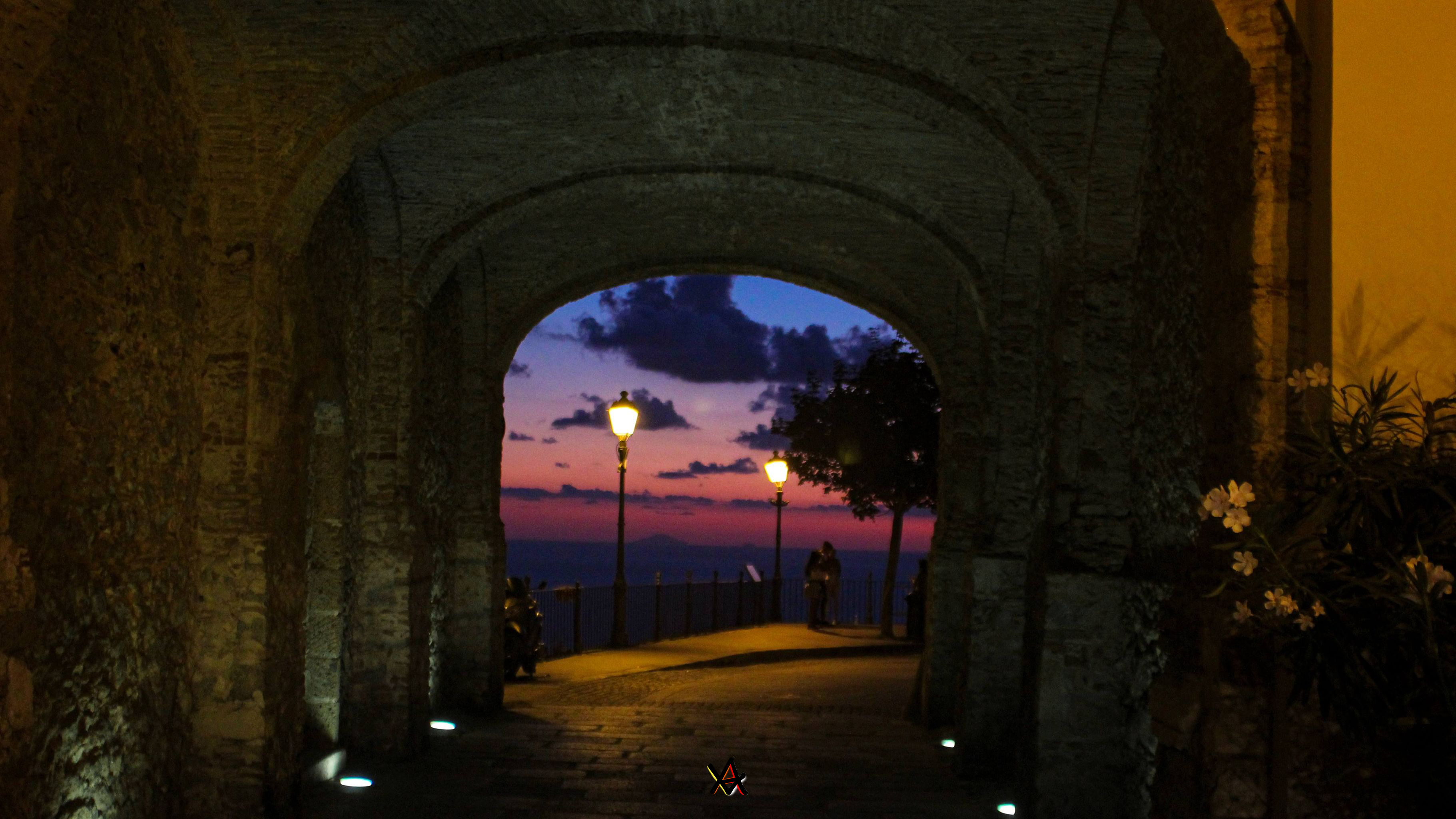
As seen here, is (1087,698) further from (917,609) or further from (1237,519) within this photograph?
(917,609)

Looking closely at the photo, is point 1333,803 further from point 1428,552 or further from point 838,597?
point 838,597

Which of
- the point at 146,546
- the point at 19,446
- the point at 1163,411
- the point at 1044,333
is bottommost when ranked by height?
the point at 146,546

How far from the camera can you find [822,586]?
21.6 metres

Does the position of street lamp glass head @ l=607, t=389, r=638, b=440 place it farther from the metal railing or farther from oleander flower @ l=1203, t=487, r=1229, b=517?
oleander flower @ l=1203, t=487, r=1229, b=517

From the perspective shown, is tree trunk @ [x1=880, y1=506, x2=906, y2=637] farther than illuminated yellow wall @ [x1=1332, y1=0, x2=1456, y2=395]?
Yes

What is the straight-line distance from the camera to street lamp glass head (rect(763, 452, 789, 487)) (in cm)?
2136

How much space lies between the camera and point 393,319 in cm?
928

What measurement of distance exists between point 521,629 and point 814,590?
347 inches

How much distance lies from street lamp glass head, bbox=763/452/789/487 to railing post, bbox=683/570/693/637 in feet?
10.3

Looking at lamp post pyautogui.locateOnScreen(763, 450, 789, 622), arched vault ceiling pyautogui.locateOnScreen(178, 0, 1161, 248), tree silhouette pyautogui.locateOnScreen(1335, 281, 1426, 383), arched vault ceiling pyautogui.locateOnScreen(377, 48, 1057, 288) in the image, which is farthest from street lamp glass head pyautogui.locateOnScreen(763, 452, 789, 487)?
tree silhouette pyautogui.locateOnScreen(1335, 281, 1426, 383)

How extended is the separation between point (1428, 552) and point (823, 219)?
8.59 meters

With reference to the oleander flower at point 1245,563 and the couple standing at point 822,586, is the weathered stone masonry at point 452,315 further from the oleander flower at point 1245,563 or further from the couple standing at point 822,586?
the couple standing at point 822,586

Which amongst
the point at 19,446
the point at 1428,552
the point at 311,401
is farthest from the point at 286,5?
the point at 1428,552

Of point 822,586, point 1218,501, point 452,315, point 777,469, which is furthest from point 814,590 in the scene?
point 1218,501
